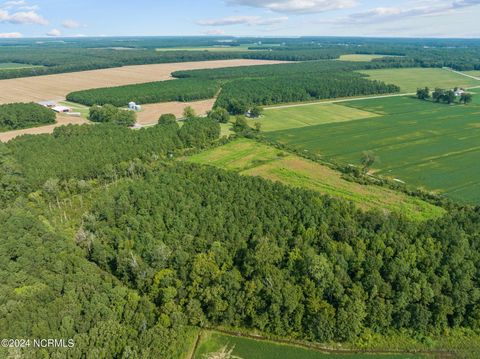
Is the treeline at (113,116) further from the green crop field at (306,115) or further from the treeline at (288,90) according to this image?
the green crop field at (306,115)

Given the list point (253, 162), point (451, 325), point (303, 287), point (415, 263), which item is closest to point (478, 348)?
point (451, 325)

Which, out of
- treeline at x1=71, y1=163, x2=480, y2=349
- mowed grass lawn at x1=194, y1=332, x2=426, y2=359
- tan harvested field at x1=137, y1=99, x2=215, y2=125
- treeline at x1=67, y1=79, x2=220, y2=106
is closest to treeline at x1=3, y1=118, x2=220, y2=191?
treeline at x1=71, y1=163, x2=480, y2=349

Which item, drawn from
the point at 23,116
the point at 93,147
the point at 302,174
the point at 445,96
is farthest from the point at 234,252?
the point at 445,96

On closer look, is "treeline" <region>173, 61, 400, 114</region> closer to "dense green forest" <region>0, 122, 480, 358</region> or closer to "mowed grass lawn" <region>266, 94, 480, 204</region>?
"mowed grass lawn" <region>266, 94, 480, 204</region>

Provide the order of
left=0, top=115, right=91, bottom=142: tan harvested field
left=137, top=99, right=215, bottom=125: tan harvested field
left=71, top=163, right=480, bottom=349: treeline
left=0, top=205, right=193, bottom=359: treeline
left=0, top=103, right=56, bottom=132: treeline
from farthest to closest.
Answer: left=137, top=99, right=215, bottom=125: tan harvested field
left=0, top=103, right=56, bottom=132: treeline
left=0, top=115, right=91, bottom=142: tan harvested field
left=71, top=163, right=480, bottom=349: treeline
left=0, top=205, right=193, bottom=359: treeline

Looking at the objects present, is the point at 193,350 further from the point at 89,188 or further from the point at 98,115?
the point at 98,115

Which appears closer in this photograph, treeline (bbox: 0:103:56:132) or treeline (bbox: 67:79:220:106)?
treeline (bbox: 0:103:56:132)

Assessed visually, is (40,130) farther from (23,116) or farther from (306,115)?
(306,115)
